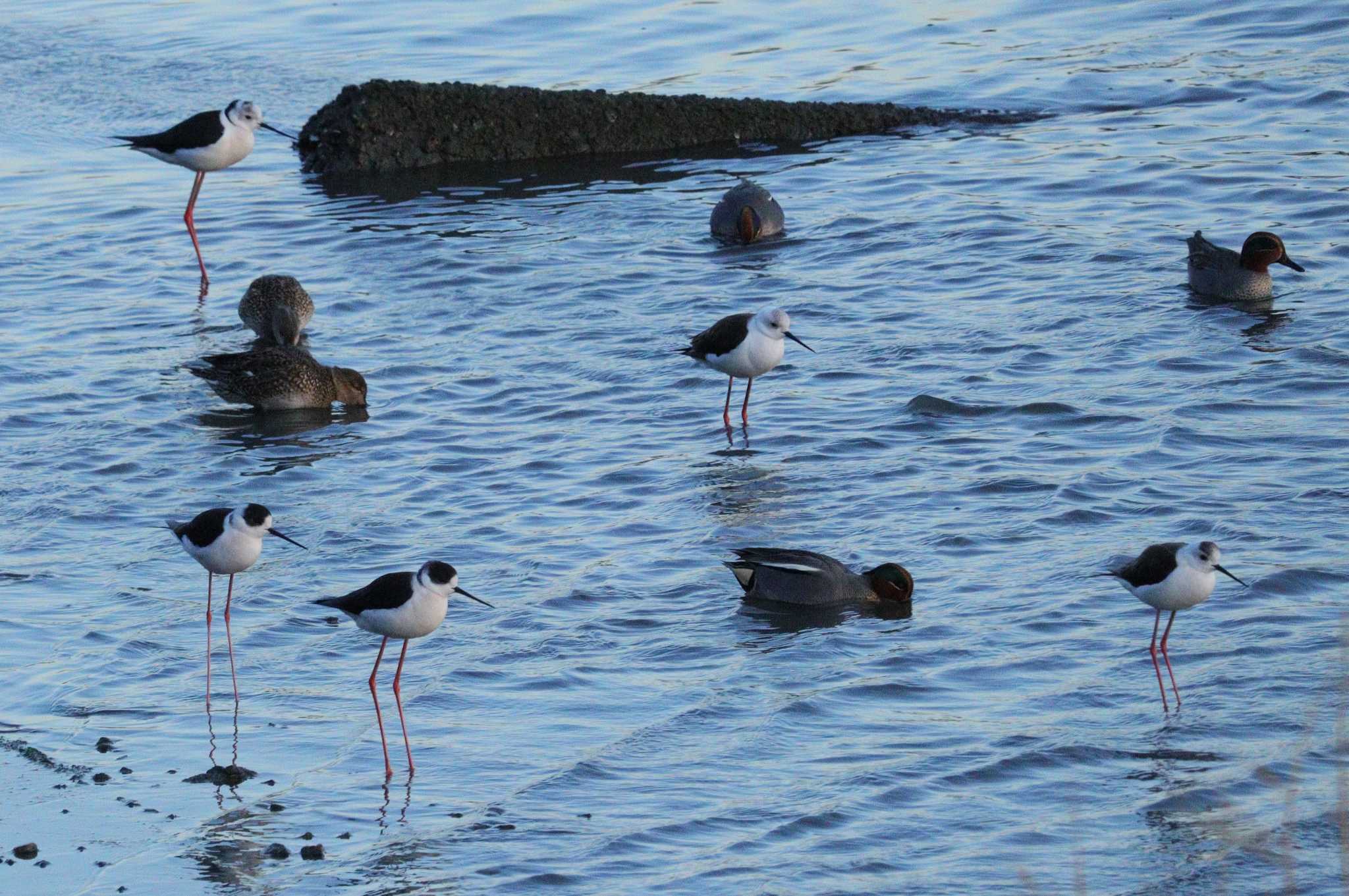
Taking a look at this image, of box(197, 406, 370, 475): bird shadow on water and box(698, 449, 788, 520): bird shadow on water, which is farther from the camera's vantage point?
box(197, 406, 370, 475): bird shadow on water

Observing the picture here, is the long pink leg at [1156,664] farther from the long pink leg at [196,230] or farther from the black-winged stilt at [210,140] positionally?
the black-winged stilt at [210,140]

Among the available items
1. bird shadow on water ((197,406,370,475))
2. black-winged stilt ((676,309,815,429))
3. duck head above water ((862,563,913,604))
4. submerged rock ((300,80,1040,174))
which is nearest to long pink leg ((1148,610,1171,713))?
duck head above water ((862,563,913,604))

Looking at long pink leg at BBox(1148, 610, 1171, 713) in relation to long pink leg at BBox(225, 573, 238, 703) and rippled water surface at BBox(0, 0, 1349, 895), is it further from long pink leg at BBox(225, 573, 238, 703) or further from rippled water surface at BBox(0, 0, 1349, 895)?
long pink leg at BBox(225, 573, 238, 703)

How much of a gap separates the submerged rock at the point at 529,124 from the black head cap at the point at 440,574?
40.0ft

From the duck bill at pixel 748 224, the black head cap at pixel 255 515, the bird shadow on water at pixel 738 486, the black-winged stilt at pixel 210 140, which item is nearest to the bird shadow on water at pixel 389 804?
the black head cap at pixel 255 515

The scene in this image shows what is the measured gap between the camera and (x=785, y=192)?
18.0m

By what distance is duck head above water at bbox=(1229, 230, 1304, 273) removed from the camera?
46.2ft

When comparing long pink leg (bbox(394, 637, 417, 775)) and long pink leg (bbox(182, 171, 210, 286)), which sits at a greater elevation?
long pink leg (bbox(182, 171, 210, 286))

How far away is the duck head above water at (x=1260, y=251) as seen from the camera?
46.2 feet

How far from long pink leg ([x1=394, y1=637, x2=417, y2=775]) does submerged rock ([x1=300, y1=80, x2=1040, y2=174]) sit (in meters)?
11.6

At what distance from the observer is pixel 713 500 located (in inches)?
438

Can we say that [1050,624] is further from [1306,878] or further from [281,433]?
[281,433]

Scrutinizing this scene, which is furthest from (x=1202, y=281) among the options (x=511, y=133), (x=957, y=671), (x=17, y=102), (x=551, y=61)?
(x=17, y=102)

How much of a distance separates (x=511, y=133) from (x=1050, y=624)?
12028mm
